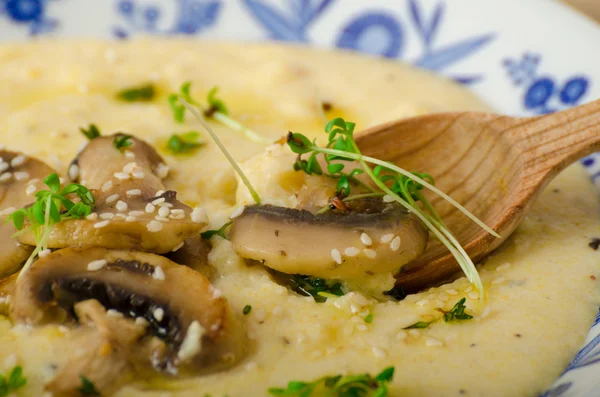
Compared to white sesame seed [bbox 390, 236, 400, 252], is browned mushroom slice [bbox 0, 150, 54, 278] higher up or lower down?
lower down

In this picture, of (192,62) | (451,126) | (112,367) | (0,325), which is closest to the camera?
(112,367)

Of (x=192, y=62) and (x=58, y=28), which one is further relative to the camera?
(x=58, y=28)

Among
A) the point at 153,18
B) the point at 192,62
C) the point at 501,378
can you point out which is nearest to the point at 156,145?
the point at 192,62

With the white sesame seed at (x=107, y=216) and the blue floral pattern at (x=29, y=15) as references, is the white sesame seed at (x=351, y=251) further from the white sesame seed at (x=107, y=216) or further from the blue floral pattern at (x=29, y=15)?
the blue floral pattern at (x=29, y=15)

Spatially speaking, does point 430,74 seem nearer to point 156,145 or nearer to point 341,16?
point 341,16

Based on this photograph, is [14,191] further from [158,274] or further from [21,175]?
[158,274]

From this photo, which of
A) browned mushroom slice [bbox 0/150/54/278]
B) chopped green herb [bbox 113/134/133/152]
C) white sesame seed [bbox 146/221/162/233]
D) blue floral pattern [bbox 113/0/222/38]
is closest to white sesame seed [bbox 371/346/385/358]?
white sesame seed [bbox 146/221/162/233]

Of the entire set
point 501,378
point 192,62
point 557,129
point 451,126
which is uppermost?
point 557,129

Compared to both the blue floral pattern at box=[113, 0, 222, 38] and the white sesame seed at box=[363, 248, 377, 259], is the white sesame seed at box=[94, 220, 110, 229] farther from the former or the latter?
the blue floral pattern at box=[113, 0, 222, 38]
